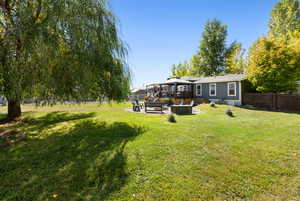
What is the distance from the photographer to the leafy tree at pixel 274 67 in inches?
492

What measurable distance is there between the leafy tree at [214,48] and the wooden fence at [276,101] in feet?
61.3

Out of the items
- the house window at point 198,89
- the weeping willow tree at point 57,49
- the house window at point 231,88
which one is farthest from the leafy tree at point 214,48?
the weeping willow tree at point 57,49

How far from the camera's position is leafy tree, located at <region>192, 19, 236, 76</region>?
3192 cm

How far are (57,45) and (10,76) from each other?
68.1 inches

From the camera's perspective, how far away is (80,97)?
638 centimetres

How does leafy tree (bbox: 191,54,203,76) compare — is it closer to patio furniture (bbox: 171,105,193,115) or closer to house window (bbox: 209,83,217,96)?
house window (bbox: 209,83,217,96)

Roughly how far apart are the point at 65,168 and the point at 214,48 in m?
34.9

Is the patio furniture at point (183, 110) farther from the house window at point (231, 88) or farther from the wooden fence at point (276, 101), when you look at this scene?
the wooden fence at point (276, 101)

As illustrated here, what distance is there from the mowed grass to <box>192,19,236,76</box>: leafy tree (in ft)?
93.7

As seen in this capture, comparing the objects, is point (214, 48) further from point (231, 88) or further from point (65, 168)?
point (65, 168)

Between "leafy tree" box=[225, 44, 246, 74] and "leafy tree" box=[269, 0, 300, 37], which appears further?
"leafy tree" box=[225, 44, 246, 74]

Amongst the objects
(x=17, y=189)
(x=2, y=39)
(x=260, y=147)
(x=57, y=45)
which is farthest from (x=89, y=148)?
(x=260, y=147)

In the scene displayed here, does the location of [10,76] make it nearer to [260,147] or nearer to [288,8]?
[260,147]

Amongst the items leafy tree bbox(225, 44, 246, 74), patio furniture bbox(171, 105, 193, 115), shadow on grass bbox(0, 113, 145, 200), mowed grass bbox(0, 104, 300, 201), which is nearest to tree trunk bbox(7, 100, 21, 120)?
mowed grass bbox(0, 104, 300, 201)
